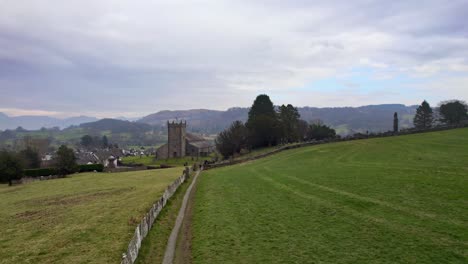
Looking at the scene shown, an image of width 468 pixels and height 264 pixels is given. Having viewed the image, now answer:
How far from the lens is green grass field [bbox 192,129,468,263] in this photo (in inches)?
497

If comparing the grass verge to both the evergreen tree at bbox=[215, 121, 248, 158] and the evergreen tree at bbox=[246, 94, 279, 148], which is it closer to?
the evergreen tree at bbox=[215, 121, 248, 158]

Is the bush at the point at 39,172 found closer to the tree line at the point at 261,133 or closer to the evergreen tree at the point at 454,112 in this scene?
the tree line at the point at 261,133

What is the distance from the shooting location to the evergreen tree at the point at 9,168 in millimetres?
53125

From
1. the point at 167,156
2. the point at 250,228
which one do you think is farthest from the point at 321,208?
the point at 167,156

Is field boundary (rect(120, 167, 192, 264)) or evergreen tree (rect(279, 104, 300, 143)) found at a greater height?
evergreen tree (rect(279, 104, 300, 143))

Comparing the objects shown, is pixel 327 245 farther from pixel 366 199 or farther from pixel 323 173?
pixel 323 173

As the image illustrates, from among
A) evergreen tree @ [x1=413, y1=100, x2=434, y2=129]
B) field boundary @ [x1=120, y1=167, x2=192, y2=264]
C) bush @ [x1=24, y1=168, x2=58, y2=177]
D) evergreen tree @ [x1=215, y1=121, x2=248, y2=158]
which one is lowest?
bush @ [x1=24, y1=168, x2=58, y2=177]

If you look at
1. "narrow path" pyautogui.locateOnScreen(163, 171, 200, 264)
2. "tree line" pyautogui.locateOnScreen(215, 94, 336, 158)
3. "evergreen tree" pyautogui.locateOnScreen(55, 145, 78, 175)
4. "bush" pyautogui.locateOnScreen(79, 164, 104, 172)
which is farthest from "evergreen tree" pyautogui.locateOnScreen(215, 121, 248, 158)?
"narrow path" pyautogui.locateOnScreen(163, 171, 200, 264)

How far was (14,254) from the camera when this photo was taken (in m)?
15.4

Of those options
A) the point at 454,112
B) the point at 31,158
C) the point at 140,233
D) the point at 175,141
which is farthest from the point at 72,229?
the point at 175,141

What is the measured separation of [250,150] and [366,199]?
202 feet

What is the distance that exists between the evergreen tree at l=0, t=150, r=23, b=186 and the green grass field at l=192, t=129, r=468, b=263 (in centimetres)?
4312

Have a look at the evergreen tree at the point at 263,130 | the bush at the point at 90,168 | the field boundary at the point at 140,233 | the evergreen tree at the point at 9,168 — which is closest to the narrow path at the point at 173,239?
the field boundary at the point at 140,233

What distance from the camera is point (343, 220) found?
16406 mm
